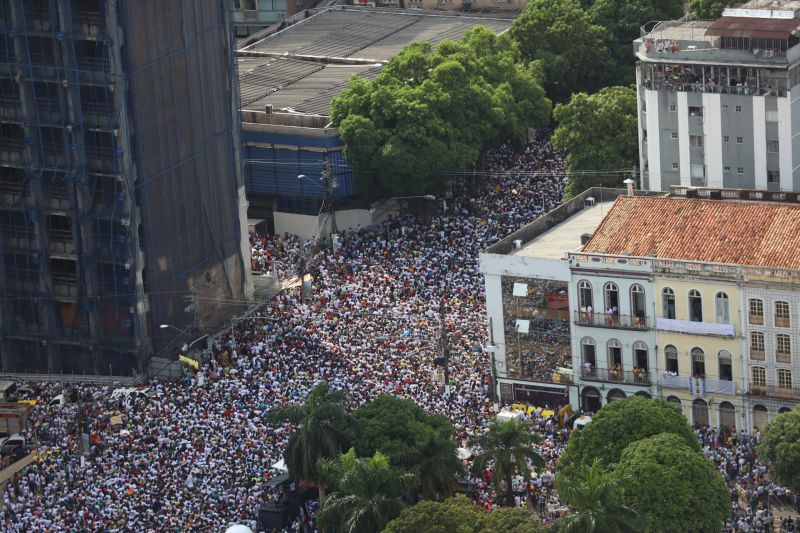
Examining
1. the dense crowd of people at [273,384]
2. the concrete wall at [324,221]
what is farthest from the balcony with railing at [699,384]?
the concrete wall at [324,221]

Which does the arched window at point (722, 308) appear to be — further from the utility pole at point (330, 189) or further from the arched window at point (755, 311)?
the utility pole at point (330, 189)

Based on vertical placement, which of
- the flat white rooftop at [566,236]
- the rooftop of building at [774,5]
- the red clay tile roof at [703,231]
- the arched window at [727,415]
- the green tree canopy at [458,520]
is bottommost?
the arched window at [727,415]

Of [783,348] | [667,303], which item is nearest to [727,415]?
[783,348]

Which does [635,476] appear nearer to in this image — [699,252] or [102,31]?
[699,252]

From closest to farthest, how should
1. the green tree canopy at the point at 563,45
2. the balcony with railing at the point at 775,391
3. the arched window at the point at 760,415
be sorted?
the balcony with railing at the point at 775,391
the arched window at the point at 760,415
the green tree canopy at the point at 563,45

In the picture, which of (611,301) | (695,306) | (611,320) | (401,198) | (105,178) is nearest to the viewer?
(695,306)

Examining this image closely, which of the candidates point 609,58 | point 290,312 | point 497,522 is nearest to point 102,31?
point 290,312

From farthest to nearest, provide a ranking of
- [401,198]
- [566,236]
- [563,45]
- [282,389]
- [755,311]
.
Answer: [563,45] → [401,198] → [566,236] → [282,389] → [755,311]

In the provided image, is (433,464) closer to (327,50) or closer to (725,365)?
(725,365)
